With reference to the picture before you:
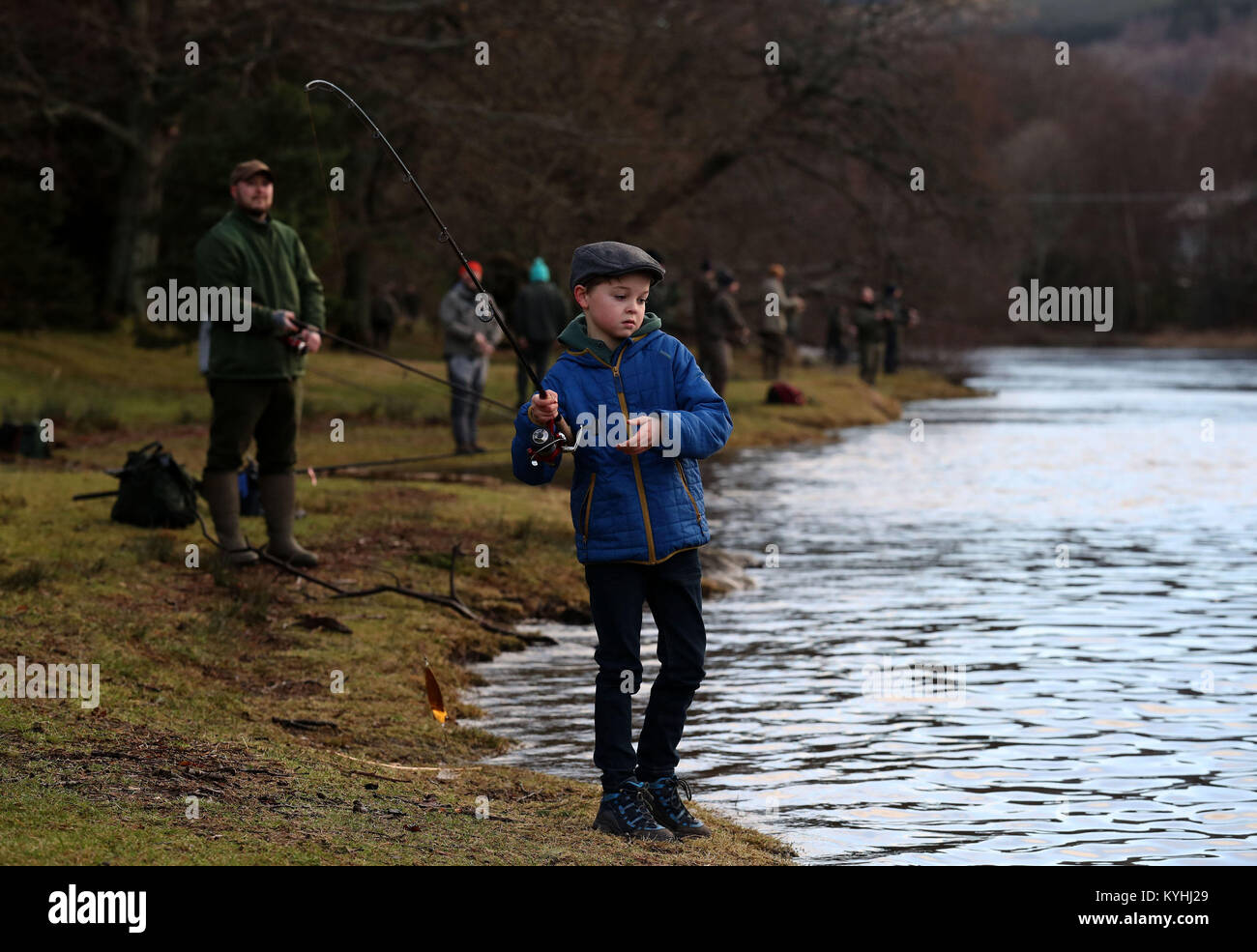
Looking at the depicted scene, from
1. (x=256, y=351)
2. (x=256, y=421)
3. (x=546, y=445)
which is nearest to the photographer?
(x=546, y=445)

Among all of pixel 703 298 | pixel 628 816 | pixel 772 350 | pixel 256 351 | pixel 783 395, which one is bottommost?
pixel 628 816

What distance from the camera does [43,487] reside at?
14.3 m

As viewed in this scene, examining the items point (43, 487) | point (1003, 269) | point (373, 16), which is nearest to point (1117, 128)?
point (1003, 269)

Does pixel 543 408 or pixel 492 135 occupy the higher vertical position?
pixel 492 135

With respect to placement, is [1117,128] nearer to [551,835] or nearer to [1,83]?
[1,83]

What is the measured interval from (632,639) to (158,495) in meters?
6.53

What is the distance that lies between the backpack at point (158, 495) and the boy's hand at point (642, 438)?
21.7 ft

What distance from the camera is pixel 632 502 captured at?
6.33m

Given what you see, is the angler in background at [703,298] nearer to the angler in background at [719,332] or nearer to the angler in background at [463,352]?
the angler in background at [719,332]

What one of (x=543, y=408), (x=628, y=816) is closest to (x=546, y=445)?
(x=543, y=408)

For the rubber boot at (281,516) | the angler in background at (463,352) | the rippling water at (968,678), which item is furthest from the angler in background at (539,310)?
the rubber boot at (281,516)

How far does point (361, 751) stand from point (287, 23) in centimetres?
2562

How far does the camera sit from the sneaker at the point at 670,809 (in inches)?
254

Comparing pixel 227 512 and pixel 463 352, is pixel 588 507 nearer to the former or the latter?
pixel 227 512
